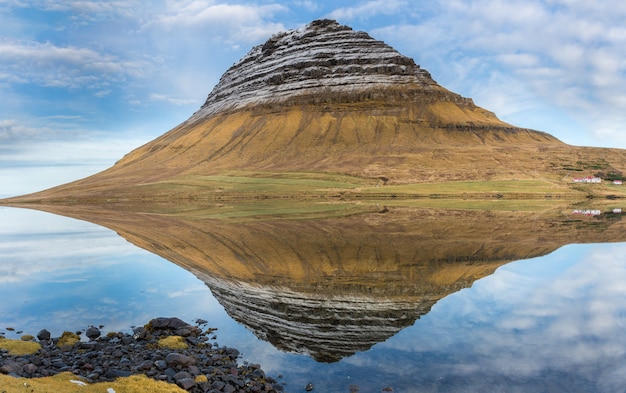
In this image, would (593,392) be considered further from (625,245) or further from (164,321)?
(625,245)

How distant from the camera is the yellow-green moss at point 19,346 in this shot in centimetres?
1518

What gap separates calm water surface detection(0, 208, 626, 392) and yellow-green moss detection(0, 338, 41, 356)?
7.93 feet

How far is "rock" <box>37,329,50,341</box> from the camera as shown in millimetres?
17083

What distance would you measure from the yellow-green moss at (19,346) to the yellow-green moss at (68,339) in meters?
0.72

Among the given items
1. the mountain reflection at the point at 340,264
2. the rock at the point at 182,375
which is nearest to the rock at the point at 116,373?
the rock at the point at 182,375

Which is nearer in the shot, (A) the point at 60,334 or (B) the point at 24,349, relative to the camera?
(B) the point at 24,349

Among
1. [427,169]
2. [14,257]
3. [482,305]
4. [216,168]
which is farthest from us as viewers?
[216,168]

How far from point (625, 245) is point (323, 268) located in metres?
26.2

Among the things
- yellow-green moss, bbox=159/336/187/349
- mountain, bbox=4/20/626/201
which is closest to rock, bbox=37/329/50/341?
yellow-green moss, bbox=159/336/187/349

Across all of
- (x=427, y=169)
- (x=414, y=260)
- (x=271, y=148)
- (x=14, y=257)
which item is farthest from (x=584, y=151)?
(x=14, y=257)

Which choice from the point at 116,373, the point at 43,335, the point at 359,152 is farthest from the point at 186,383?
the point at 359,152

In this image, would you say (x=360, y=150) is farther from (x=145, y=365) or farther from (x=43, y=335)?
(x=145, y=365)

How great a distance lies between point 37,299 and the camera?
909 inches

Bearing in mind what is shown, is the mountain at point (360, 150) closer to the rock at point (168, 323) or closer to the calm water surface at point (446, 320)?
the calm water surface at point (446, 320)
